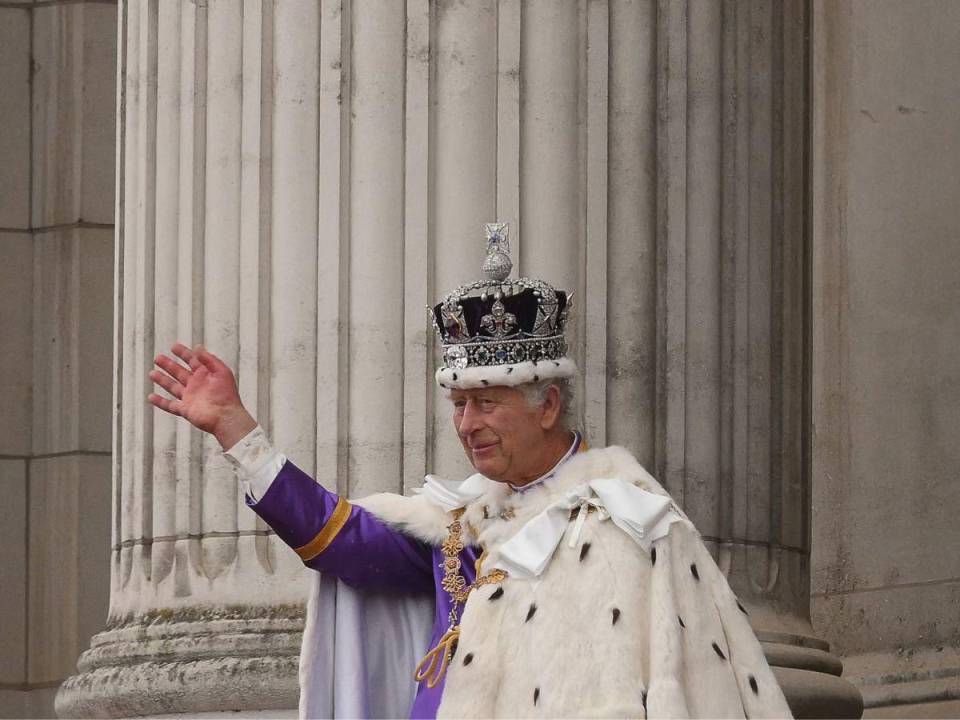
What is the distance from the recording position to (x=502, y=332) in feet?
24.0

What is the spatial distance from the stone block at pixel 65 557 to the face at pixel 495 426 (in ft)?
13.1

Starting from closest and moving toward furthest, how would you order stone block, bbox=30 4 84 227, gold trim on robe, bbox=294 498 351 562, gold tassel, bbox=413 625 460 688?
gold tassel, bbox=413 625 460 688, gold trim on robe, bbox=294 498 351 562, stone block, bbox=30 4 84 227

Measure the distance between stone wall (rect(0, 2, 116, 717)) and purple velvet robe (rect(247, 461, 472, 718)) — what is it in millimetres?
3699

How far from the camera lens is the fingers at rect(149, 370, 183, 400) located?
23.8ft

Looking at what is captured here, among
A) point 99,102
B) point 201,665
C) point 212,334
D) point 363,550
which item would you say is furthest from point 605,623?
point 99,102

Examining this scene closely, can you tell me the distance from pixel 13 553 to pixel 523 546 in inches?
170

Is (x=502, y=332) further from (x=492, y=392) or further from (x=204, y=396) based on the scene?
(x=204, y=396)

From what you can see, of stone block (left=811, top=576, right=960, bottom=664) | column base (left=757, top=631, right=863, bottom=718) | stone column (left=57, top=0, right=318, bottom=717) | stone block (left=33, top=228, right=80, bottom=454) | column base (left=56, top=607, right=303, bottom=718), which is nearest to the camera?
column base (left=56, top=607, right=303, bottom=718)


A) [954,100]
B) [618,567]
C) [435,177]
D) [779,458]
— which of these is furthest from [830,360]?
[618,567]

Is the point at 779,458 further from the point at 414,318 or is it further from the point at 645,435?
the point at 414,318

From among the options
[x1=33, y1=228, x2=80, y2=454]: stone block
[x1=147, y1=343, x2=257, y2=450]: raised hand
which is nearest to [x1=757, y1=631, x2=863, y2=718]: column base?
[x1=147, y1=343, x2=257, y2=450]: raised hand

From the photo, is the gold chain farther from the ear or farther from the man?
the ear

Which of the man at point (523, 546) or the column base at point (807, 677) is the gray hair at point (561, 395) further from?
the column base at point (807, 677)

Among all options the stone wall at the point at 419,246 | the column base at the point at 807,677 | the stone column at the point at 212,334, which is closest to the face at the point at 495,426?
the stone wall at the point at 419,246
